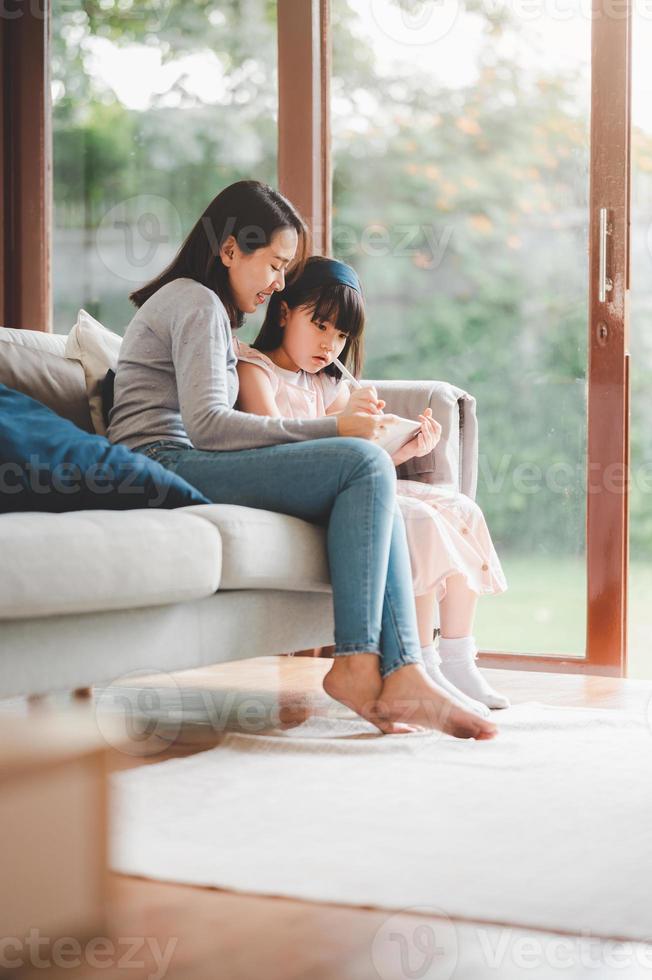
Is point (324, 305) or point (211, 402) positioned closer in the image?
point (211, 402)

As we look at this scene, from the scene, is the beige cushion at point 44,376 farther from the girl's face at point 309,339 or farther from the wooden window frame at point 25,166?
the wooden window frame at point 25,166

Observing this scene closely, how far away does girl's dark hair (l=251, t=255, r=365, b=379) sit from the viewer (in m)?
2.47

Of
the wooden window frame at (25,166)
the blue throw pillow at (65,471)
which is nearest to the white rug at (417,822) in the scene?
the blue throw pillow at (65,471)

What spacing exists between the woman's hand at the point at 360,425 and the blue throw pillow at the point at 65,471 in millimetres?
366

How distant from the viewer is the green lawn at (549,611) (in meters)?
3.11

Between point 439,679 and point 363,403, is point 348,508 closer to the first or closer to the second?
point 363,403

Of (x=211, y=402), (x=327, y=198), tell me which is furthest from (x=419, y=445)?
(x=327, y=198)

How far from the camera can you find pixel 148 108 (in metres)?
3.55

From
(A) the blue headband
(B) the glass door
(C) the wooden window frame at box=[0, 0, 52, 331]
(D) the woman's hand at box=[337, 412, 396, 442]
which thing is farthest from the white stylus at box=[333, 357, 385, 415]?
(C) the wooden window frame at box=[0, 0, 52, 331]

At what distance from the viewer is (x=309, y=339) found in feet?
8.23

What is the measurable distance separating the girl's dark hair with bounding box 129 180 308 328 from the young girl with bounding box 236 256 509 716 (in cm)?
17

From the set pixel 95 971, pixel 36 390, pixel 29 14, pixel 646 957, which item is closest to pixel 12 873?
pixel 95 971

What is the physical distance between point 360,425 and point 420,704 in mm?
527

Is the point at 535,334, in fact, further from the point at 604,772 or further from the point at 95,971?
the point at 95,971
